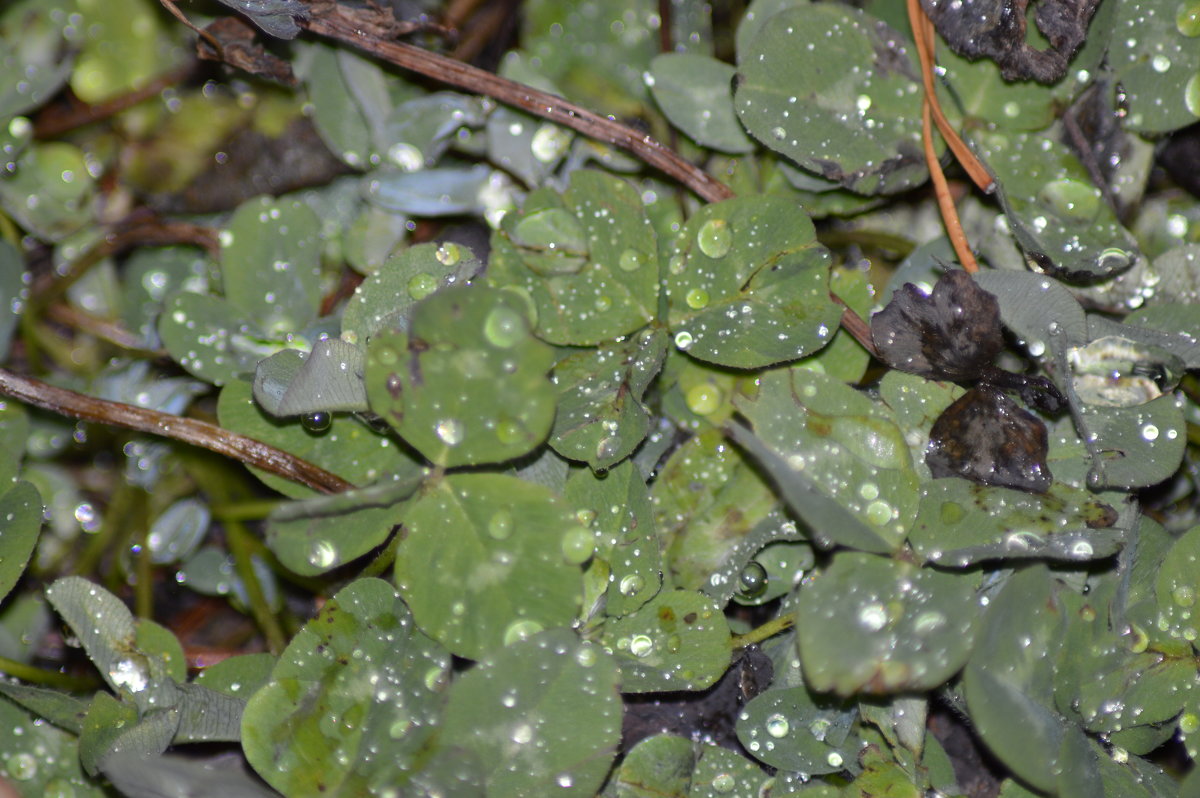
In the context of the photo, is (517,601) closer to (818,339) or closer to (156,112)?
(818,339)

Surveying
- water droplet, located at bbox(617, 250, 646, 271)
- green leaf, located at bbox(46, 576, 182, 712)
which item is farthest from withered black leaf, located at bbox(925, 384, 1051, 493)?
green leaf, located at bbox(46, 576, 182, 712)

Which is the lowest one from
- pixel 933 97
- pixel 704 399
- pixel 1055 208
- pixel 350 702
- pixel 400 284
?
pixel 350 702

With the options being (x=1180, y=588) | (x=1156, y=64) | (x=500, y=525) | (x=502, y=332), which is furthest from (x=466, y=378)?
(x=1156, y=64)

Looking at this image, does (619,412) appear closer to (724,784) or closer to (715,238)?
(715,238)

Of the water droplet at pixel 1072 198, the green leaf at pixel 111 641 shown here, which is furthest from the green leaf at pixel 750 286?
the green leaf at pixel 111 641

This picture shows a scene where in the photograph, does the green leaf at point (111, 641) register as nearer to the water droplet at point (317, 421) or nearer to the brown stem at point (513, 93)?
the water droplet at point (317, 421)
